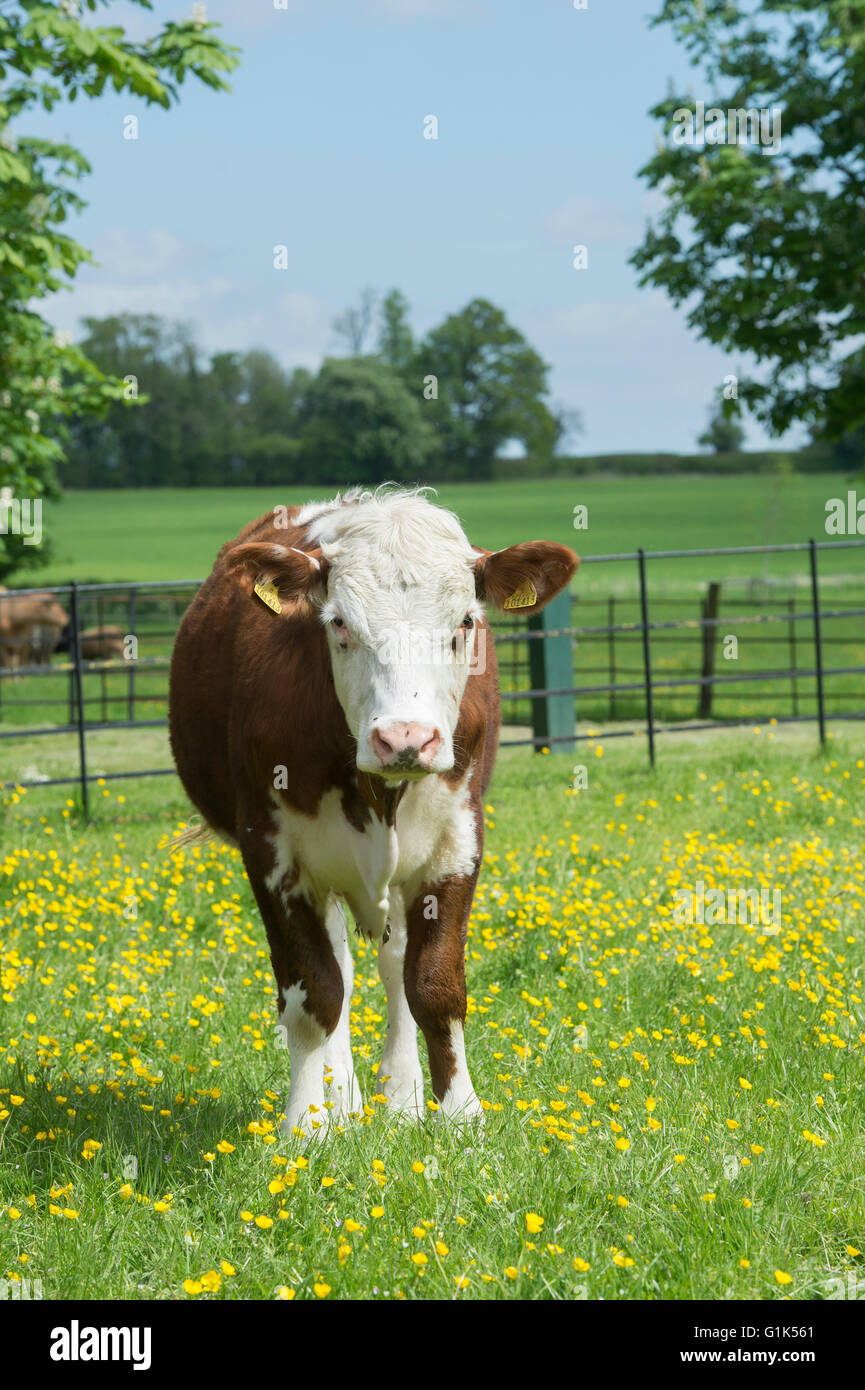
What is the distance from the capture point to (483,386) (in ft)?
221

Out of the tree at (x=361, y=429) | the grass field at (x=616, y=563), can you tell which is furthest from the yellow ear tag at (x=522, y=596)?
the tree at (x=361, y=429)

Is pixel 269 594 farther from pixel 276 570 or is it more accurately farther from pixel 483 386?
pixel 483 386

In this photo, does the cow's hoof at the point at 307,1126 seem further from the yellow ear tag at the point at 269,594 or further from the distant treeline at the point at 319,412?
the distant treeline at the point at 319,412

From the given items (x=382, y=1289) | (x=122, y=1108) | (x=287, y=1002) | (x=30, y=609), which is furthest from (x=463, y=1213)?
(x=30, y=609)

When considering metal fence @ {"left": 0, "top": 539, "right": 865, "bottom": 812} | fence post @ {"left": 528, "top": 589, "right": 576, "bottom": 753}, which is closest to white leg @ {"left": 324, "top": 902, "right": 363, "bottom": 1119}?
metal fence @ {"left": 0, "top": 539, "right": 865, "bottom": 812}

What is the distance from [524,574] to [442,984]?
4.25ft

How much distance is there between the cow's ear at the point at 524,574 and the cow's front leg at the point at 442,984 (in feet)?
2.94

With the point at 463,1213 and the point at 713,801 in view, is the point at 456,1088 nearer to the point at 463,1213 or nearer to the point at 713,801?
the point at 463,1213

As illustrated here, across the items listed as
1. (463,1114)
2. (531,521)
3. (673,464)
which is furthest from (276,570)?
(673,464)

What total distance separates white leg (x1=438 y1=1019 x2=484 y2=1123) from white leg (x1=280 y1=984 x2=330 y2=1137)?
0.38m

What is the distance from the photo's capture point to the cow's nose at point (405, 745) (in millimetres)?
3287

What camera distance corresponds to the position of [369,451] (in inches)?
2391

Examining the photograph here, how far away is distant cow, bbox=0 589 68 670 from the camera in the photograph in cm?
3012

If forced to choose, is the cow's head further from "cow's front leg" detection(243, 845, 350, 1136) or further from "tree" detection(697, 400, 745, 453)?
"tree" detection(697, 400, 745, 453)
